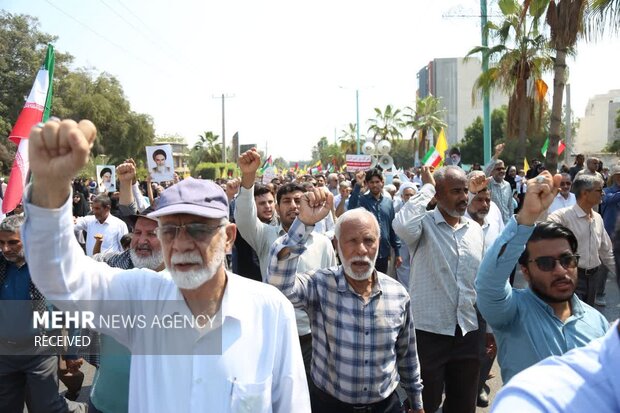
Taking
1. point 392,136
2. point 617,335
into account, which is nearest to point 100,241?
point 617,335

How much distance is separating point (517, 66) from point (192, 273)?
17731 mm

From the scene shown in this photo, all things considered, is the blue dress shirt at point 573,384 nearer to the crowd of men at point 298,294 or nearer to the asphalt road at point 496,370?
the crowd of men at point 298,294

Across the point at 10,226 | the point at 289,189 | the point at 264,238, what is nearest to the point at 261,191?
the point at 289,189

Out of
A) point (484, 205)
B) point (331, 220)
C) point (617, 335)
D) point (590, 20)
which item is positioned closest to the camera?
point (617, 335)

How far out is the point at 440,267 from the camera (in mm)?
3883

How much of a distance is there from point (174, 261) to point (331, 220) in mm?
5495

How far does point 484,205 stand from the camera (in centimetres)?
487

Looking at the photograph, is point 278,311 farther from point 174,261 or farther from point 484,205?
point 484,205

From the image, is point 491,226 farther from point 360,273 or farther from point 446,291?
point 360,273

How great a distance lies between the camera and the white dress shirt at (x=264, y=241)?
4129 millimetres

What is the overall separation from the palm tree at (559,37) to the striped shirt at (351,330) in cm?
1160

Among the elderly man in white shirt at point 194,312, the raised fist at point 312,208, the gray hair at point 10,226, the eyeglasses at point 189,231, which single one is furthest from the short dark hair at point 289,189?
the eyeglasses at point 189,231

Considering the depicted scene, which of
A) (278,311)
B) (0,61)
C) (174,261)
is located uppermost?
(0,61)

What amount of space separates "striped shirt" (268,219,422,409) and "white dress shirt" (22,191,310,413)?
73 cm
